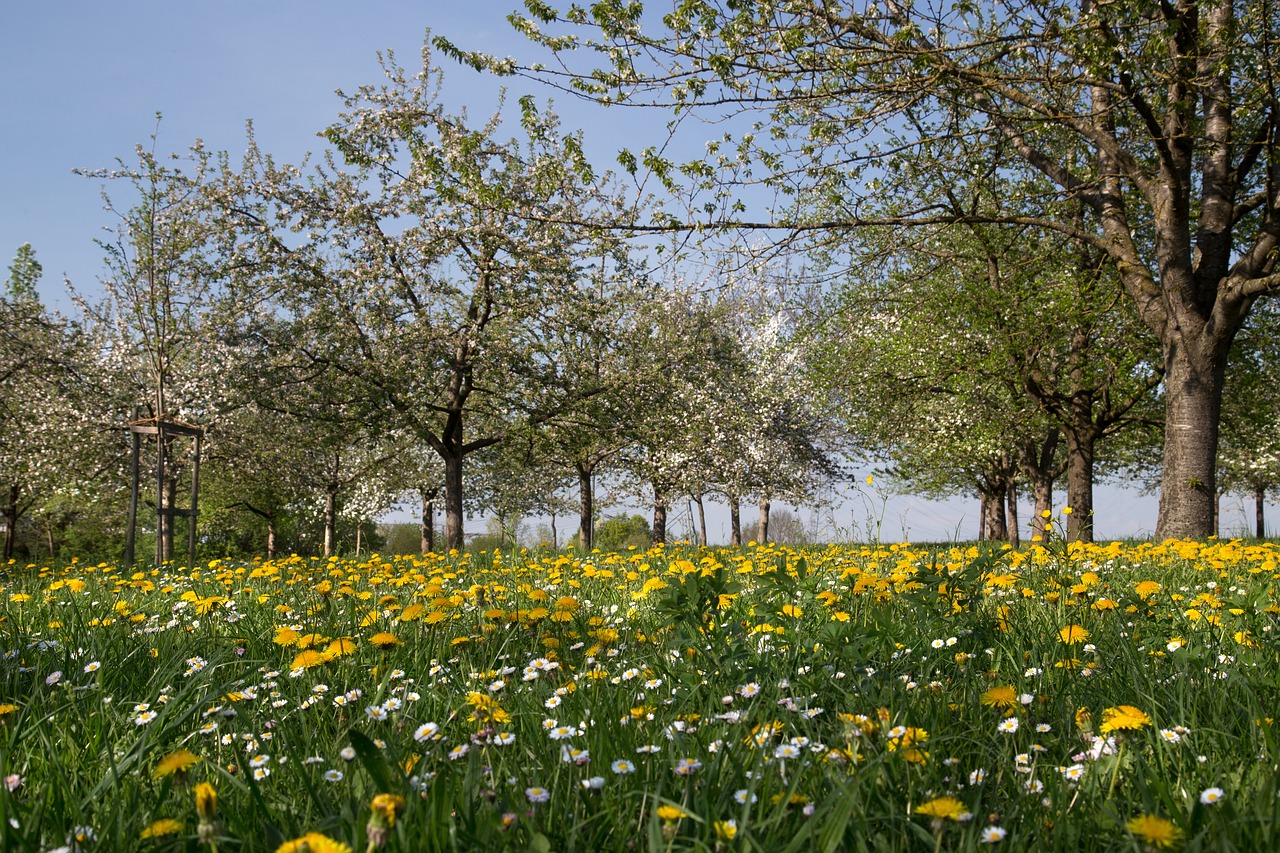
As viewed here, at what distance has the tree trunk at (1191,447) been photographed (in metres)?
9.78

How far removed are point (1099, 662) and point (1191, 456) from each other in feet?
29.2

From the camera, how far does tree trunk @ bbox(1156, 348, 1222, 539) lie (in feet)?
32.1

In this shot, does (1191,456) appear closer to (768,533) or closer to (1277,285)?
(1277,285)

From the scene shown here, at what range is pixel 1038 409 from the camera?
49.9 ft

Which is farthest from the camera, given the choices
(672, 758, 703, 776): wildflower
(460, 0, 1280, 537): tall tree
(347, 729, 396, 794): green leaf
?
(460, 0, 1280, 537): tall tree

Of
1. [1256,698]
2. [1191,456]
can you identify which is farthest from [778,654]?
[1191,456]

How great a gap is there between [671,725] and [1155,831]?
3.29ft

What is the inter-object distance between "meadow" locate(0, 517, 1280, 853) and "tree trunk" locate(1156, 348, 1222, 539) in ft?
23.1

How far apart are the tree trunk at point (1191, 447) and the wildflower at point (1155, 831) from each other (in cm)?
1009

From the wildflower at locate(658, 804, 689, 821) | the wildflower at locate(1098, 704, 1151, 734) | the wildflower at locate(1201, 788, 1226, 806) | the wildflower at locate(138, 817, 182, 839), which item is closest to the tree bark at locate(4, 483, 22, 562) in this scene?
the wildflower at locate(138, 817, 182, 839)

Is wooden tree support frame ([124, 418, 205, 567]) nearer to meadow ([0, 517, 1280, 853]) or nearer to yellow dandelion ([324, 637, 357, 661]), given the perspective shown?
meadow ([0, 517, 1280, 853])

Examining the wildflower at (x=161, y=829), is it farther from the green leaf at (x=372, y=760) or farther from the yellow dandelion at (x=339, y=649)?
the yellow dandelion at (x=339, y=649)

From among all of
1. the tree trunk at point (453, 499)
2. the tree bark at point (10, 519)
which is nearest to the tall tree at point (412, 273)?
the tree trunk at point (453, 499)

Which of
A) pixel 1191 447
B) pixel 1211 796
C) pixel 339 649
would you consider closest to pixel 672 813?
pixel 1211 796
